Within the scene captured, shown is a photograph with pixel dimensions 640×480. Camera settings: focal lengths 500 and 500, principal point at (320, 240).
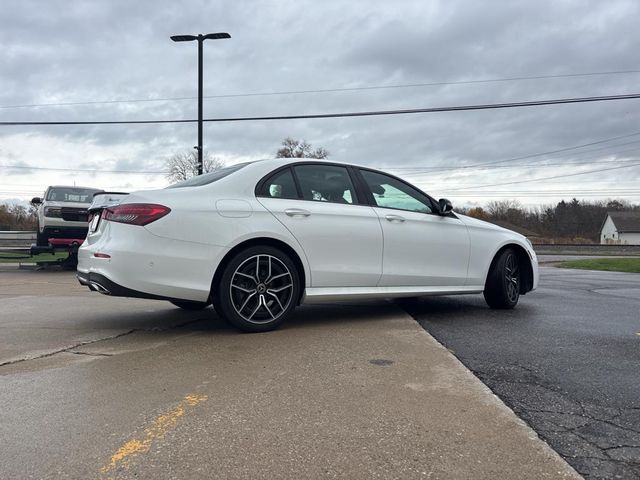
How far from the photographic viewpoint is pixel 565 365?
3.60 metres

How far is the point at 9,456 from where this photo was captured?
2250 millimetres

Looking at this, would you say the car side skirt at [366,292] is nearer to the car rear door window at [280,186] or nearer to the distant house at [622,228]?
the car rear door window at [280,186]

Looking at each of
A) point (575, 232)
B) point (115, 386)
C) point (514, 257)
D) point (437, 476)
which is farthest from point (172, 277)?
point (575, 232)

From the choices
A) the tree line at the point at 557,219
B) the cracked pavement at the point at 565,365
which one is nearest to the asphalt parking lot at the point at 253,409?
the cracked pavement at the point at 565,365

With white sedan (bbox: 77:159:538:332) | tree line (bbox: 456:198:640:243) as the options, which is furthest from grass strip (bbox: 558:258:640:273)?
tree line (bbox: 456:198:640:243)

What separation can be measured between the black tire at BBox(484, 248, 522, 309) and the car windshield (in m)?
11.0

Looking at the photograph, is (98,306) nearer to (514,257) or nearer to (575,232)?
(514,257)

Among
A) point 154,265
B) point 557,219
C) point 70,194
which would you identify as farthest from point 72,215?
point 557,219

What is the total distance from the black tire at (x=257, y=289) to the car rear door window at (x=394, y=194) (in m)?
1.35

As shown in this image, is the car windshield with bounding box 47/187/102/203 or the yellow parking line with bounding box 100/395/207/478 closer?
the yellow parking line with bounding box 100/395/207/478

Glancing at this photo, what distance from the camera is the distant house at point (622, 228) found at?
85562 mm

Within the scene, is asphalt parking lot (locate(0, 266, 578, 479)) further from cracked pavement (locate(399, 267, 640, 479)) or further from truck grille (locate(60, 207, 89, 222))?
truck grille (locate(60, 207, 89, 222))

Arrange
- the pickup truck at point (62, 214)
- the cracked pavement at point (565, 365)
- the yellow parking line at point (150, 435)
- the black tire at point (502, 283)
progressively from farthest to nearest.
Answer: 1. the pickup truck at point (62, 214)
2. the black tire at point (502, 283)
3. the cracked pavement at point (565, 365)
4. the yellow parking line at point (150, 435)

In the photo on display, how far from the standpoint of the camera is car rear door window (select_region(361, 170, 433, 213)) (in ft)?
17.8
